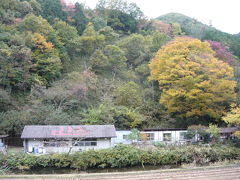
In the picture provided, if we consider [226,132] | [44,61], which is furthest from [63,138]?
[226,132]

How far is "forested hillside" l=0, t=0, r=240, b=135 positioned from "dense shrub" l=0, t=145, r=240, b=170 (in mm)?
5654

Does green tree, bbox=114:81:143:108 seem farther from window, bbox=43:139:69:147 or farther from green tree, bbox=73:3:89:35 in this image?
green tree, bbox=73:3:89:35

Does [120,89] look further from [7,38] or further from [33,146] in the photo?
[7,38]

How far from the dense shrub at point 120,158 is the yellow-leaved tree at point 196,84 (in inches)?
220

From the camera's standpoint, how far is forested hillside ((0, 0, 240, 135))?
23297mm

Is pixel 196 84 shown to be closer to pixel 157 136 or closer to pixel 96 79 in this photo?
pixel 157 136

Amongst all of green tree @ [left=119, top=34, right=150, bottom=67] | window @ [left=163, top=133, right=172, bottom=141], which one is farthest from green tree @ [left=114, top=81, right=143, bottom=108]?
green tree @ [left=119, top=34, right=150, bottom=67]

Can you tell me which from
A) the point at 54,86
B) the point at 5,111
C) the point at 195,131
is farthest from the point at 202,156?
the point at 5,111

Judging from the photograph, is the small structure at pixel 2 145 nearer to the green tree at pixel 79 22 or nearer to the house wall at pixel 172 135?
the house wall at pixel 172 135

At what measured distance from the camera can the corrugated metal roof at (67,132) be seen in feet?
62.8

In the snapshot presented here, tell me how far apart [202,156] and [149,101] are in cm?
1109

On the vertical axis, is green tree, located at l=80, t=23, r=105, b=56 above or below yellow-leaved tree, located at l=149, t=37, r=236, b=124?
above

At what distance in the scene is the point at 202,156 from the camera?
1800cm

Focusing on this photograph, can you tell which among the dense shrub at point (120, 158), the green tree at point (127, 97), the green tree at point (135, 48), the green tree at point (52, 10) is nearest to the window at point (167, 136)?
the dense shrub at point (120, 158)
